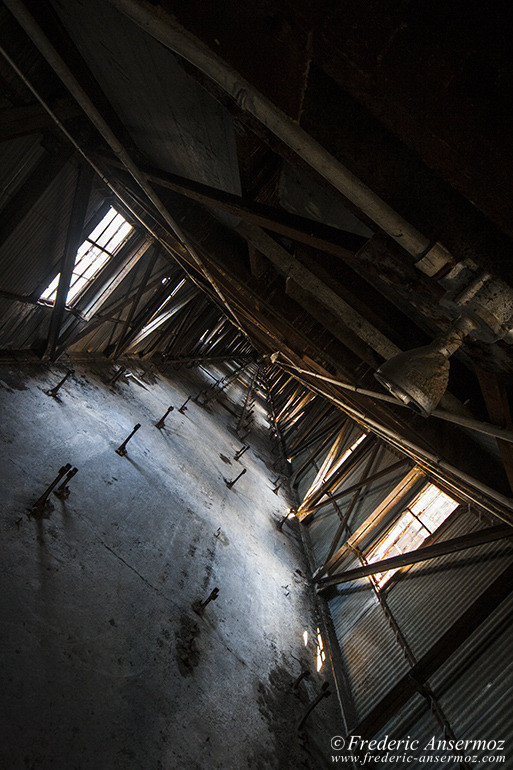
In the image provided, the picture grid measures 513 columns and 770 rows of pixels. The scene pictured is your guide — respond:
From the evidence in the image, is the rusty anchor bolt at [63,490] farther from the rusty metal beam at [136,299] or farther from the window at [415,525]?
the window at [415,525]

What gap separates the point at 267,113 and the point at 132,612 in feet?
14.4

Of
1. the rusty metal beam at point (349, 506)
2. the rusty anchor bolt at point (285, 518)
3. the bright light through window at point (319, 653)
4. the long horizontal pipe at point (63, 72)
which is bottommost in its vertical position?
the bright light through window at point (319, 653)

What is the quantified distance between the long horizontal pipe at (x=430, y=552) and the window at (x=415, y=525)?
0.38 metres

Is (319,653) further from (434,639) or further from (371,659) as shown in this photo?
(434,639)

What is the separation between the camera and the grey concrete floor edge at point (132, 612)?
281cm

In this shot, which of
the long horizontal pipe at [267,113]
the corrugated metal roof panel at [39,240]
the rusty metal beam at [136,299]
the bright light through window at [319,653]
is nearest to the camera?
the long horizontal pipe at [267,113]

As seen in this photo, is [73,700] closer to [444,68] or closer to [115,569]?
[115,569]

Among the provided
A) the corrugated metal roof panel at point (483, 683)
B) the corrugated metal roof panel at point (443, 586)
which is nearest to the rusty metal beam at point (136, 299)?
the corrugated metal roof panel at point (443, 586)

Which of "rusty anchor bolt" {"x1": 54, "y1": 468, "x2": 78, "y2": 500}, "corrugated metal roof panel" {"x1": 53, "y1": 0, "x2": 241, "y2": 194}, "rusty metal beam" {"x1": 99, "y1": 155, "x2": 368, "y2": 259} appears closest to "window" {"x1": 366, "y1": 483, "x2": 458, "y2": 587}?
"rusty anchor bolt" {"x1": 54, "y1": 468, "x2": 78, "y2": 500}

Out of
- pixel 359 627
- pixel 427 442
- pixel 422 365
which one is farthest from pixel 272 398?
pixel 422 365

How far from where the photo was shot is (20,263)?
5.14 metres

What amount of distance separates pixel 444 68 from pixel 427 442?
11.7 feet

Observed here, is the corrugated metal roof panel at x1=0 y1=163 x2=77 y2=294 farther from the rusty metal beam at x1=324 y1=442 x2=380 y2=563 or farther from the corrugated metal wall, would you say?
the corrugated metal wall

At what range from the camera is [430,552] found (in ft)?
17.6
